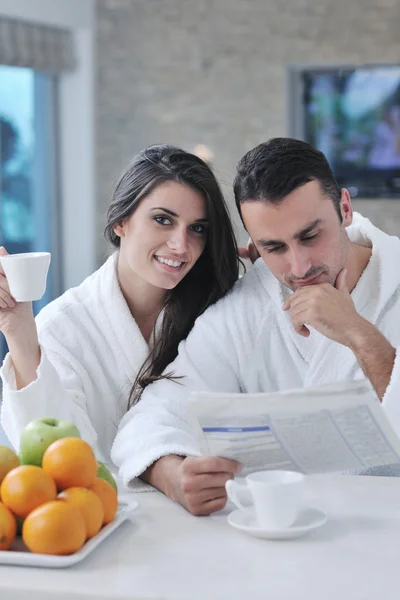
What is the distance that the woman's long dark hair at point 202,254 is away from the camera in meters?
2.18

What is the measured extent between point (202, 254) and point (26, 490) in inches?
44.8

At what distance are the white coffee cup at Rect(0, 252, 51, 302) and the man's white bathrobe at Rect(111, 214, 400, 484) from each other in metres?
0.35

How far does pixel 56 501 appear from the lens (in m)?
1.25

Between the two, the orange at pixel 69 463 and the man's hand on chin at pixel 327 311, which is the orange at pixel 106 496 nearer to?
the orange at pixel 69 463

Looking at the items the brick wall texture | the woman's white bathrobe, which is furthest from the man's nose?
the brick wall texture

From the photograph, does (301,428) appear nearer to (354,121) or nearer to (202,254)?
(202,254)

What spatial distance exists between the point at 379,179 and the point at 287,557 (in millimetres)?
5820

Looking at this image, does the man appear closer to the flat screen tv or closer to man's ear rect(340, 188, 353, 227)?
man's ear rect(340, 188, 353, 227)

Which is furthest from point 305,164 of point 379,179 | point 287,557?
point 379,179

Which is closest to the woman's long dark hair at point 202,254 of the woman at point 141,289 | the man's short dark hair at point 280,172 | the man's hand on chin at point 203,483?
the woman at point 141,289

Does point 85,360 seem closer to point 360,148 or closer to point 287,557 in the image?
point 287,557

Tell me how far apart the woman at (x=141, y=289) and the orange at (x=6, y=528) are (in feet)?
2.55

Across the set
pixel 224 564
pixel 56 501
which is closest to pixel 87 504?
pixel 56 501

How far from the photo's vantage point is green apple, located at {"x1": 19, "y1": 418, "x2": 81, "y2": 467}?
137cm
